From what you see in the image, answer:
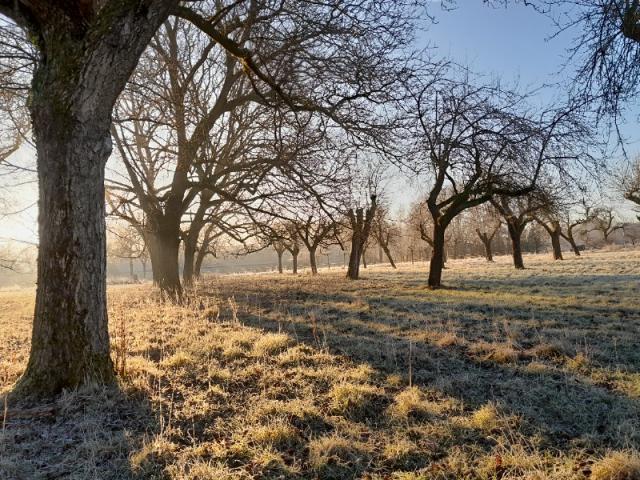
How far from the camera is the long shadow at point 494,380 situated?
3.25 metres

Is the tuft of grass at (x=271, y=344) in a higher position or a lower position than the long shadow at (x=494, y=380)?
higher

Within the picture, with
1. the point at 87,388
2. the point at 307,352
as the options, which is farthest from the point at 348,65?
the point at 87,388

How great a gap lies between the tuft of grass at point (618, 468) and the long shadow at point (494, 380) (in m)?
0.33

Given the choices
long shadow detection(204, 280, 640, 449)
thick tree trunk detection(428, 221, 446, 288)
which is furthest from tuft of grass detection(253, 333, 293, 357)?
thick tree trunk detection(428, 221, 446, 288)

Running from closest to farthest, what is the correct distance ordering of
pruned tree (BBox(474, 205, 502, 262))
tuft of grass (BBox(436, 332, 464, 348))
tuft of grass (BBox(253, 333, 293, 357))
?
1. tuft of grass (BBox(253, 333, 293, 357))
2. tuft of grass (BBox(436, 332, 464, 348))
3. pruned tree (BBox(474, 205, 502, 262))

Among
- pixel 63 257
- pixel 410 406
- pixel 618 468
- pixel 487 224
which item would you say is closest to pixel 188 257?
pixel 63 257

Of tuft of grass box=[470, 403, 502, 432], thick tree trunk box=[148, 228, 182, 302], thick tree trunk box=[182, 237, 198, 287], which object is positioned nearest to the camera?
tuft of grass box=[470, 403, 502, 432]

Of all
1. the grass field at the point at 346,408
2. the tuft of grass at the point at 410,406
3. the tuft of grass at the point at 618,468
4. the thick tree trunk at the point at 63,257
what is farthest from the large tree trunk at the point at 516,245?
the thick tree trunk at the point at 63,257

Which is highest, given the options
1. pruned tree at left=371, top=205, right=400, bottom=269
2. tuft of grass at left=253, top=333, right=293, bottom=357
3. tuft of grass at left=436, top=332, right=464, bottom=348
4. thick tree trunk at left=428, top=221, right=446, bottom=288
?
pruned tree at left=371, top=205, right=400, bottom=269

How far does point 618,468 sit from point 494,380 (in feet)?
5.97

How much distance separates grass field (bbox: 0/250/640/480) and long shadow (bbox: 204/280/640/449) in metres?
0.02

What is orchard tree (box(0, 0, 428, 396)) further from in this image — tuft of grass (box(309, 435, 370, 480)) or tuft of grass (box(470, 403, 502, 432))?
tuft of grass (box(470, 403, 502, 432))

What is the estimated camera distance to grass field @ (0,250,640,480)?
277cm

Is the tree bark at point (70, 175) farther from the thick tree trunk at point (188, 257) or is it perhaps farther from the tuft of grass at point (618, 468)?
the thick tree trunk at point (188, 257)
